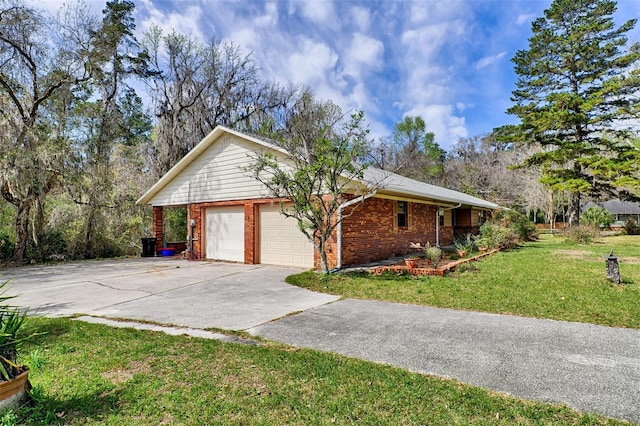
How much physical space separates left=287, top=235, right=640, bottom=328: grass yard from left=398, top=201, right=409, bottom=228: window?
3.46 meters

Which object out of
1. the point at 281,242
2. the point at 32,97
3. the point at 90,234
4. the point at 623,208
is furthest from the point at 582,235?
the point at 623,208

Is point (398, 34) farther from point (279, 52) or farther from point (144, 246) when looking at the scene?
point (144, 246)

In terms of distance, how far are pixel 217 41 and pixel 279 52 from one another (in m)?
7.77

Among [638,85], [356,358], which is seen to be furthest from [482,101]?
[356,358]

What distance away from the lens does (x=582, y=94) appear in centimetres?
2212

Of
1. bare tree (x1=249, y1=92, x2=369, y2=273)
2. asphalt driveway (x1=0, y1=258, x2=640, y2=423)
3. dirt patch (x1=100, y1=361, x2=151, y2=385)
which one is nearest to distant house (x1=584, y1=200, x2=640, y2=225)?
bare tree (x1=249, y1=92, x2=369, y2=273)

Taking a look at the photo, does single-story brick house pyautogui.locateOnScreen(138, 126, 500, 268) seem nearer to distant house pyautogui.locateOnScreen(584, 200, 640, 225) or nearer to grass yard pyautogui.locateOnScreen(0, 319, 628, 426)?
grass yard pyautogui.locateOnScreen(0, 319, 628, 426)

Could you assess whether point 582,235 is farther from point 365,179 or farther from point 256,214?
point 256,214

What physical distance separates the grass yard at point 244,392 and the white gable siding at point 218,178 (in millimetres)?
7996

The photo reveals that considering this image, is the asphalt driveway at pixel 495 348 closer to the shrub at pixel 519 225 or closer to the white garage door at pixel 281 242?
the white garage door at pixel 281 242

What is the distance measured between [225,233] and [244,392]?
1070 cm

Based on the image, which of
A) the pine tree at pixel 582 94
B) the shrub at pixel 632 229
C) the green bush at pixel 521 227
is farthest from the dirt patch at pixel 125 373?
the shrub at pixel 632 229

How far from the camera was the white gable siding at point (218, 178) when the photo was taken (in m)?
12.0

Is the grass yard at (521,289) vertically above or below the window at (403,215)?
below
